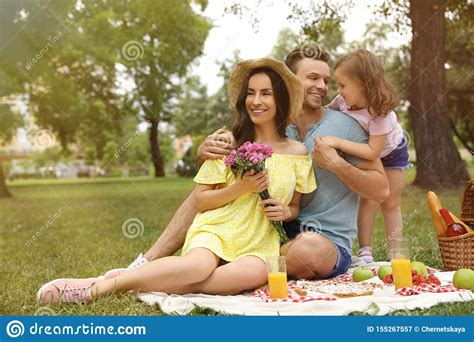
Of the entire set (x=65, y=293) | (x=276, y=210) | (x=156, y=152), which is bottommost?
(x=65, y=293)

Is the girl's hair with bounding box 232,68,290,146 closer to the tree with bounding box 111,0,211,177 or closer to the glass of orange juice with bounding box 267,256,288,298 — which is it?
the glass of orange juice with bounding box 267,256,288,298

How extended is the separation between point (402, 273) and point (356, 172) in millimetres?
341

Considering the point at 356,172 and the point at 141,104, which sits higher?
the point at 141,104

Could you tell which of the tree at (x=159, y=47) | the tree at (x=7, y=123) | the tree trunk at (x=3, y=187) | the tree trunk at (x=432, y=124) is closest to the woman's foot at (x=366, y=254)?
the tree trunk at (x=432, y=124)

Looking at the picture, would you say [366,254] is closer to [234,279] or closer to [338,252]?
[338,252]

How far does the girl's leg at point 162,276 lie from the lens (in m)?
1.91

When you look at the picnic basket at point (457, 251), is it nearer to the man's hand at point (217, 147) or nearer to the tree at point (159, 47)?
the man's hand at point (217, 147)

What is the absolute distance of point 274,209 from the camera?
2025 millimetres

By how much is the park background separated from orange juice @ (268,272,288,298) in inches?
12.9

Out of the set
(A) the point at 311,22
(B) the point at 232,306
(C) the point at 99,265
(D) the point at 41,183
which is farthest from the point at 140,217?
(D) the point at 41,183

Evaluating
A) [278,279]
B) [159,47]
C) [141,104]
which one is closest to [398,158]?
[278,279]

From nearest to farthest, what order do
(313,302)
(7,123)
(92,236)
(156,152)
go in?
(313,302), (92,236), (7,123), (156,152)

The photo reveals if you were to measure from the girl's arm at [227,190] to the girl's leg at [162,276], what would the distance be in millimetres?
204

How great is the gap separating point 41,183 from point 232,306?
24.5ft
